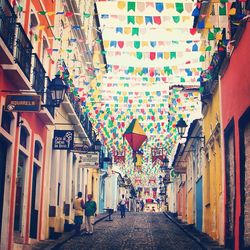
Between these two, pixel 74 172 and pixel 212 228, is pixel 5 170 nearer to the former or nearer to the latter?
pixel 212 228

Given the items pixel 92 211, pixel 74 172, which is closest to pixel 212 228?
pixel 92 211

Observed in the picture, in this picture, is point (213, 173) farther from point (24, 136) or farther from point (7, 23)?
point (7, 23)

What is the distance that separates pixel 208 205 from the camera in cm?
1728

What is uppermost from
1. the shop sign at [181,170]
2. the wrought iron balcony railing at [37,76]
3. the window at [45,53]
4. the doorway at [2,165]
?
the window at [45,53]

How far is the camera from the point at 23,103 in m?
10.3

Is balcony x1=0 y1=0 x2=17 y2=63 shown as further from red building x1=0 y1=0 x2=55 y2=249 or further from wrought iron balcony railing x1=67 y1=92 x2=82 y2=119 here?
wrought iron balcony railing x1=67 y1=92 x2=82 y2=119

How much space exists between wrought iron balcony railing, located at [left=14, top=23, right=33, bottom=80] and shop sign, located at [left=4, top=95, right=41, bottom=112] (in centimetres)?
125

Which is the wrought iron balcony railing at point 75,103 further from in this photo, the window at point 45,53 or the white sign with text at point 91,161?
the window at point 45,53

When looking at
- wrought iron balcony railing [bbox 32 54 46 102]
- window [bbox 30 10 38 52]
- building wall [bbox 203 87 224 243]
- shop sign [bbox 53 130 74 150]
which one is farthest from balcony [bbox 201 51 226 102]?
window [bbox 30 10 38 52]

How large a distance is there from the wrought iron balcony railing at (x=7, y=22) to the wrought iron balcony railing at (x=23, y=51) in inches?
15.6

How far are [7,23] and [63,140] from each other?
20.2 ft

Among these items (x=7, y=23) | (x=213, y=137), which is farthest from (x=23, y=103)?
(x=213, y=137)

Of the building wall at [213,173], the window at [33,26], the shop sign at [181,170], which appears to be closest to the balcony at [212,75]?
the building wall at [213,173]

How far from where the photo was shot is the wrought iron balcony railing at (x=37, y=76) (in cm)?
1362
